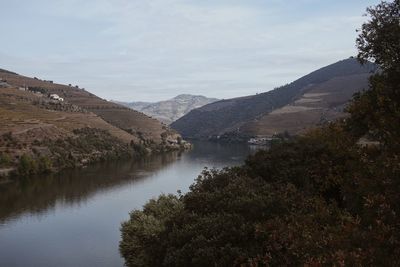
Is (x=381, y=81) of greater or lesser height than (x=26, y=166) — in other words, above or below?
above

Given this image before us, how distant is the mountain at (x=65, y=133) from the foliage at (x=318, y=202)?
68.7 m

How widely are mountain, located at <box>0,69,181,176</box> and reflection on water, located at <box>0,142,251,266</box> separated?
751cm

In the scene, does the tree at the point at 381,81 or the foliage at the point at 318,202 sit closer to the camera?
the foliage at the point at 318,202

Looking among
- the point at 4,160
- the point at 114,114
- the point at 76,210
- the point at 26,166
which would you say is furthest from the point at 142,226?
the point at 114,114

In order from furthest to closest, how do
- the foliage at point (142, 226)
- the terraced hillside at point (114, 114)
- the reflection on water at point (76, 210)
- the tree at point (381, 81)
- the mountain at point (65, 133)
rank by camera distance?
1. the terraced hillside at point (114, 114)
2. the mountain at point (65, 133)
3. the reflection on water at point (76, 210)
4. the foliage at point (142, 226)
5. the tree at point (381, 81)

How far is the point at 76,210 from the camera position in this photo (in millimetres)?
56688

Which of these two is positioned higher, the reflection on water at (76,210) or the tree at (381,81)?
the tree at (381,81)

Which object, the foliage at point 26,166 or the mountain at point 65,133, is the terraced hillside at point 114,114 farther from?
the foliage at point 26,166

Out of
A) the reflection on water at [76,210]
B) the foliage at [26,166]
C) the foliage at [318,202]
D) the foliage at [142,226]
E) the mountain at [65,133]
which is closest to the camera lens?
the foliage at [318,202]

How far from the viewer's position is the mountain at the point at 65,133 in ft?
303

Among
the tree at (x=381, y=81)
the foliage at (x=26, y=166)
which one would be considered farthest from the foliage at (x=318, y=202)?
the foliage at (x=26, y=166)

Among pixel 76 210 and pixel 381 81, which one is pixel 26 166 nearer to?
pixel 76 210

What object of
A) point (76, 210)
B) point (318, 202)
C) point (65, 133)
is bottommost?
point (76, 210)

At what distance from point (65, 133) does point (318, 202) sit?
98599 millimetres
